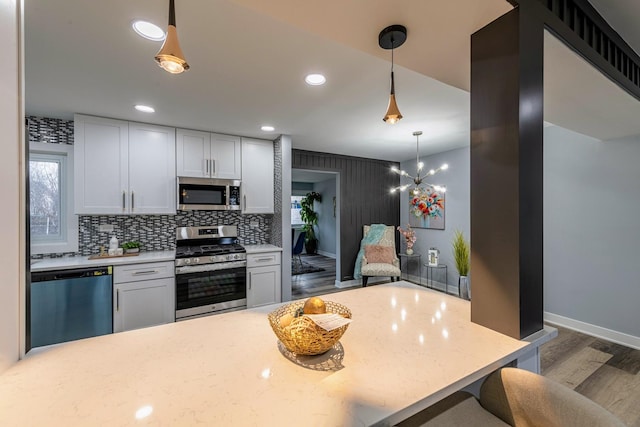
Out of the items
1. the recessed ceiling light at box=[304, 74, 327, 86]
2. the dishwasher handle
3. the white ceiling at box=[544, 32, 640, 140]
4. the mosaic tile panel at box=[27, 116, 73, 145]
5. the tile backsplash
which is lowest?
the dishwasher handle

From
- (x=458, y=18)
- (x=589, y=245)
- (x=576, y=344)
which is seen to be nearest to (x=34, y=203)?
(x=458, y=18)

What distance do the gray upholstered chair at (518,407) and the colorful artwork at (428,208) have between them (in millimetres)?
3701

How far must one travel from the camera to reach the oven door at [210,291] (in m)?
2.92

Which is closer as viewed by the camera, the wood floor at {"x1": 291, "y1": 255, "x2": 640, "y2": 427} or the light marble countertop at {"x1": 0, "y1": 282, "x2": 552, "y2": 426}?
the light marble countertop at {"x1": 0, "y1": 282, "x2": 552, "y2": 426}

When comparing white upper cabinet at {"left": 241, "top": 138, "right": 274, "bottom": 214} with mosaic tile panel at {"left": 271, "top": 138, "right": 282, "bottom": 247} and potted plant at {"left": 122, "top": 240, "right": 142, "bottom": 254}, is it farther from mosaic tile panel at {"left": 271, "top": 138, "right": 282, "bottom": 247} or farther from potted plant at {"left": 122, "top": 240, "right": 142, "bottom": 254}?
potted plant at {"left": 122, "top": 240, "right": 142, "bottom": 254}

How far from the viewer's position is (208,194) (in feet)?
11.1

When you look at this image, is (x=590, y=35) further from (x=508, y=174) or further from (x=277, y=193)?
(x=277, y=193)

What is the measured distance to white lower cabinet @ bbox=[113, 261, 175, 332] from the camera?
104 inches

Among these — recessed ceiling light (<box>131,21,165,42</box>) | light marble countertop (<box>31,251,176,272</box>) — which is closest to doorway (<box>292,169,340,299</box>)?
light marble countertop (<box>31,251,176,272</box>)

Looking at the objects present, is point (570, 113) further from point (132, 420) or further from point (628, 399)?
point (132, 420)

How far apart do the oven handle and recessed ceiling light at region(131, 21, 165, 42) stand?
2.19m

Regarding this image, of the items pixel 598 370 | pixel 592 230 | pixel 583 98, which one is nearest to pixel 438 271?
pixel 592 230

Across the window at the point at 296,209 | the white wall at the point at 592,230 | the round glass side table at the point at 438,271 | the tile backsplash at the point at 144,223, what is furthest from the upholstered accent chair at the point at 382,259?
the window at the point at 296,209

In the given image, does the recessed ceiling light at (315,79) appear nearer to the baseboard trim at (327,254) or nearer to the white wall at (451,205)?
the white wall at (451,205)
